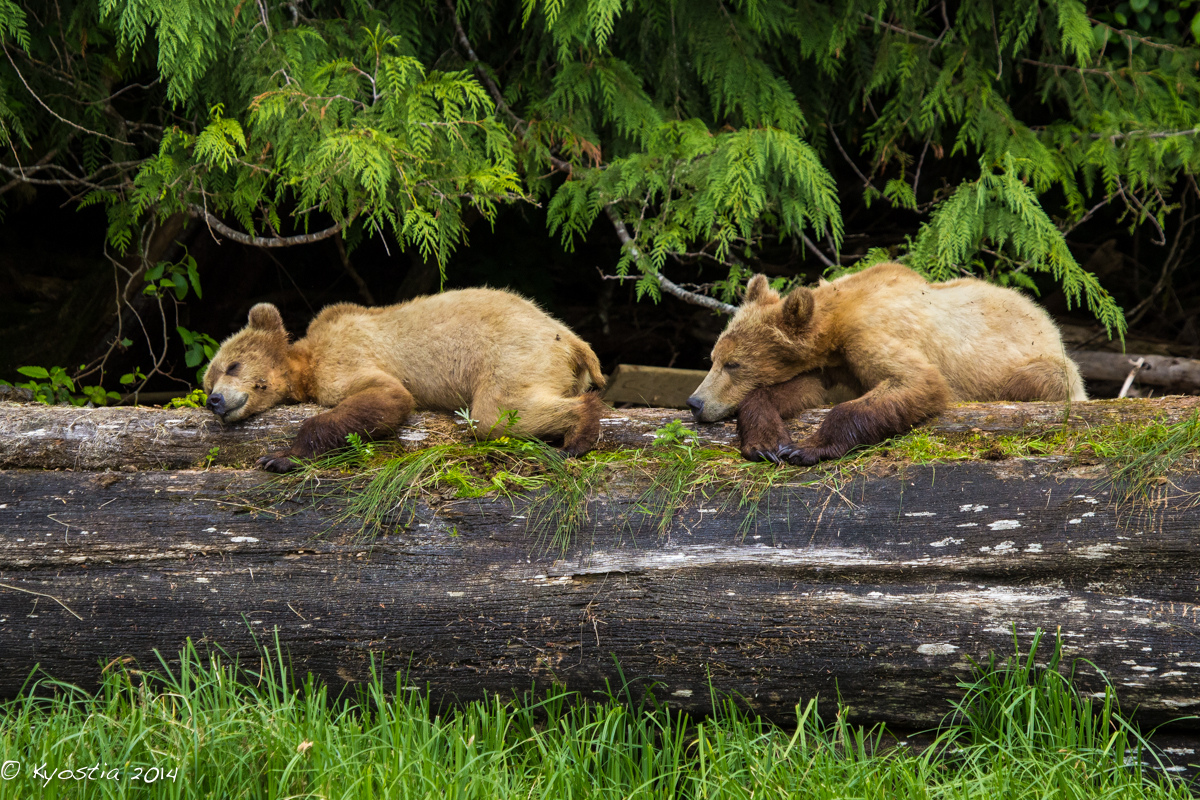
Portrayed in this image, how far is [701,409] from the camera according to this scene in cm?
425

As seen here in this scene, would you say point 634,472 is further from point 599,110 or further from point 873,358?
point 599,110

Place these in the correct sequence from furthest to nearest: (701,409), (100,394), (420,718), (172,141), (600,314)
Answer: (600,314)
(100,394)
(172,141)
(701,409)
(420,718)

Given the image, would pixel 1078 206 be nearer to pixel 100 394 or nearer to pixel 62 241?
pixel 100 394

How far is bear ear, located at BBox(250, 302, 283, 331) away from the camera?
4.74m

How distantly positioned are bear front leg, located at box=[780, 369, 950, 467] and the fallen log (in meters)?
0.16

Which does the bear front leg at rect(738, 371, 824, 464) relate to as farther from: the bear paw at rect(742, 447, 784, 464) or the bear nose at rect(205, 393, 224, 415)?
the bear nose at rect(205, 393, 224, 415)

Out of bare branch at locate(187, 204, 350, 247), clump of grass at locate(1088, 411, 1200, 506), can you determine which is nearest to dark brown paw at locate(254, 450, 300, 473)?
bare branch at locate(187, 204, 350, 247)

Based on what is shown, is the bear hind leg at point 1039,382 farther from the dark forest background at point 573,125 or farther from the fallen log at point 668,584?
the dark forest background at point 573,125

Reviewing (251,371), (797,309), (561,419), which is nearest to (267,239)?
(251,371)

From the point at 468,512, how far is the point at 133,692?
4.73ft

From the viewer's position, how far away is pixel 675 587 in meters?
3.48

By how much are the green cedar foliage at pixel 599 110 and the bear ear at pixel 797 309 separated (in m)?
0.84

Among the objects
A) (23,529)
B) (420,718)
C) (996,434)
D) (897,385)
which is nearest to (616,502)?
(420,718)

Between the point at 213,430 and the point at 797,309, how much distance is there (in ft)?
9.62
